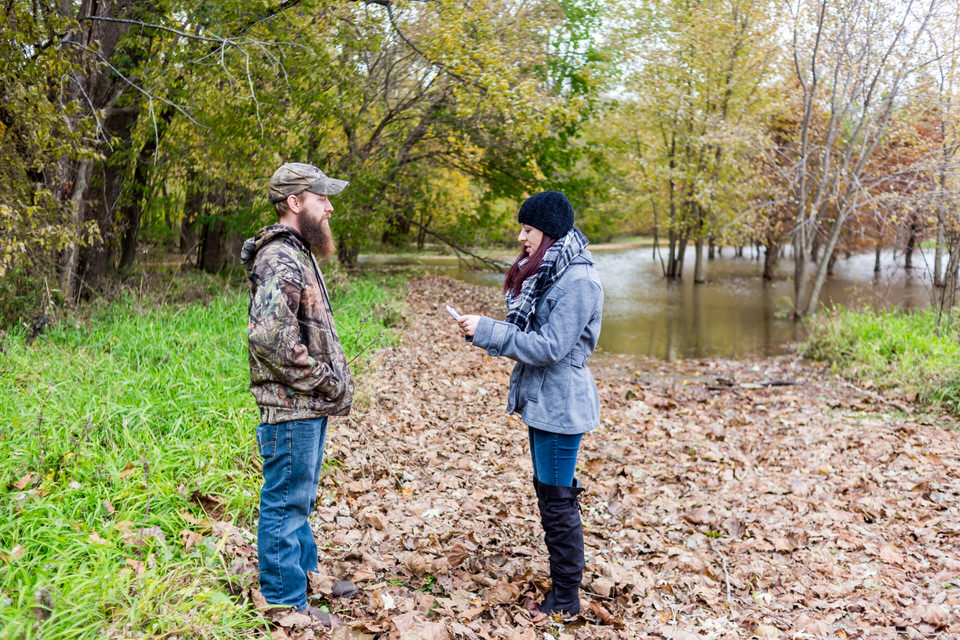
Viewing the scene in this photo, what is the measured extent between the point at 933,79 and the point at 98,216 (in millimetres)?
15271

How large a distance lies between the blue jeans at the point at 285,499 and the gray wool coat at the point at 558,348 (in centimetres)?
87

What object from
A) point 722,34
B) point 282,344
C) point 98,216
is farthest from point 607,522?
point 722,34

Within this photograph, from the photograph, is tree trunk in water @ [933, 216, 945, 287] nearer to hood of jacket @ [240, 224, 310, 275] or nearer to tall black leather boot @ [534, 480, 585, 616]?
tall black leather boot @ [534, 480, 585, 616]

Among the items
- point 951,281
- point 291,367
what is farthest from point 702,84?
point 291,367

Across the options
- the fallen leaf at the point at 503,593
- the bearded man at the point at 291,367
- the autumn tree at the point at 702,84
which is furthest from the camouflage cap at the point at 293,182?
the autumn tree at the point at 702,84

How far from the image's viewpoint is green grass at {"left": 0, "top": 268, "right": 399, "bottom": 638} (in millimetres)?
2674

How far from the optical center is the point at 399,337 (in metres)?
9.34

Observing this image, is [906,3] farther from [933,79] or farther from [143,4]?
[143,4]

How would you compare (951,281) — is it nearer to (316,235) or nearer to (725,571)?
(725,571)

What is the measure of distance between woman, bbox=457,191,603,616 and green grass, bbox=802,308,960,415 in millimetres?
6248

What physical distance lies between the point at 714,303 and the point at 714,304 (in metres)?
0.25

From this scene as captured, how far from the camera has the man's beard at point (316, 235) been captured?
296cm

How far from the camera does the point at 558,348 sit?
304cm

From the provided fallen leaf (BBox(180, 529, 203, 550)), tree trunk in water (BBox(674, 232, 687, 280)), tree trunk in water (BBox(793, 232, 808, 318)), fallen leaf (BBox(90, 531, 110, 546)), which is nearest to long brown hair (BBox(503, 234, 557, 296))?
fallen leaf (BBox(180, 529, 203, 550))
